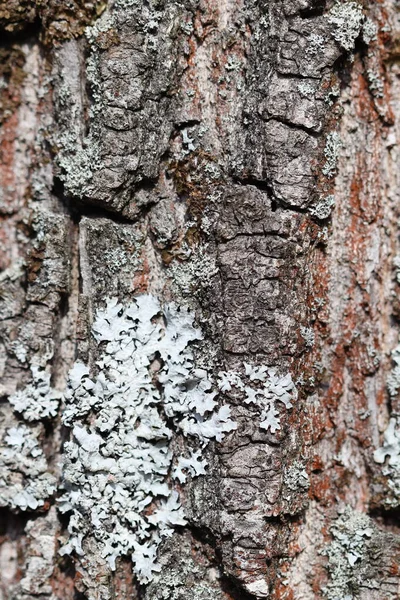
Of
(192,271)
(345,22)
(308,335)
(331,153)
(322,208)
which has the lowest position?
(308,335)

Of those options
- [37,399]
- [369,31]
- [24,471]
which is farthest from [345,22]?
[24,471]

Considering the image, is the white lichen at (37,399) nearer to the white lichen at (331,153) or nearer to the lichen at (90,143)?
the lichen at (90,143)

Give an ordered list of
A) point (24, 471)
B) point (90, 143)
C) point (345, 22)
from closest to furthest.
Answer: point (345, 22), point (90, 143), point (24, 471)

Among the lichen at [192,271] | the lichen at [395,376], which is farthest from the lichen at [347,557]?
the lichen at [192,271]

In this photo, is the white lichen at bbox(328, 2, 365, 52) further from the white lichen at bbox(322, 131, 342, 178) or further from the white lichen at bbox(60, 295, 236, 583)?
the white lichen at bbox(60, 295, 236, 583)

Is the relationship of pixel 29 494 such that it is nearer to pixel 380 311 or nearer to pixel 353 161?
pixel 380 311

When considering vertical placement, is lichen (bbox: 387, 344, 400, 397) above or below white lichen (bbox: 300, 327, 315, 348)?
below

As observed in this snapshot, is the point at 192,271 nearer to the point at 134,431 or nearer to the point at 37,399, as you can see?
the point at 134,431

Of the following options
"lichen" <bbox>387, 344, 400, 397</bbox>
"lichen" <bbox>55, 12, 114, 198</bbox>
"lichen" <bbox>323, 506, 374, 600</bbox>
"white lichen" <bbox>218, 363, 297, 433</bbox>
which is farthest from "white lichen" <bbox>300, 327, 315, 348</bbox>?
"lichen" <bbox>55, 12, 114, 198</bbox>
